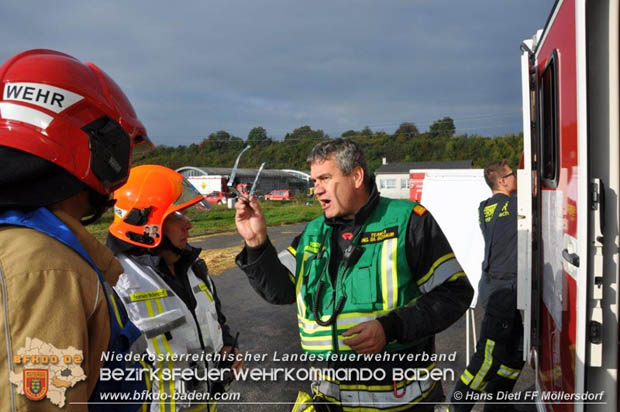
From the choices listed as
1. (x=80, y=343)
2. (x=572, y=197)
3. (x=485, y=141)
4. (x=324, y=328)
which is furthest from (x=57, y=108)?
(x=485, y=141)

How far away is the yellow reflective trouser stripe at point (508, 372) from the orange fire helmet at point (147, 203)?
324 centimetres

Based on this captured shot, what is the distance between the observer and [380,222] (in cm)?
232

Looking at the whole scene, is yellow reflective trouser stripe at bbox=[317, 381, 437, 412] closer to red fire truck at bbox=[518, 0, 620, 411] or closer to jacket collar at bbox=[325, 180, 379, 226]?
red fire truck at bbox=[518, 0, 620, 411]

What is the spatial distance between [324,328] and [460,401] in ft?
7.64

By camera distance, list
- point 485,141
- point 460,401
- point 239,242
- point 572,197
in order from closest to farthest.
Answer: point 572,197 < point 460,401 < point 239,242 < point 485,141

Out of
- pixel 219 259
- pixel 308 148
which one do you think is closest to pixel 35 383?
pixel 219 259

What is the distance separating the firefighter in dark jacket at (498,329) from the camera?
3.70m

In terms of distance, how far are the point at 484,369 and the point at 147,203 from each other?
10.9 ft

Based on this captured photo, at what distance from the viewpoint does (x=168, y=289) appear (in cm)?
209

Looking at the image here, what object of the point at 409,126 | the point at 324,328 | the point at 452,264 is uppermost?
the point at 409,126

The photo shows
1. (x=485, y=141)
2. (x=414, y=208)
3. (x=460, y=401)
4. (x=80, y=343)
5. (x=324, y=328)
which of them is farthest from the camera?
(x=485, y=141)

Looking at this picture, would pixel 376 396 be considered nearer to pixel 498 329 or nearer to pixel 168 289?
pixel 168 289

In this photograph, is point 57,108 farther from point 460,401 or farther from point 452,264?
point 460,401

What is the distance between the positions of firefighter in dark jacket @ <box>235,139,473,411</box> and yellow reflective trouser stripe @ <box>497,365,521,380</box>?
188cm
